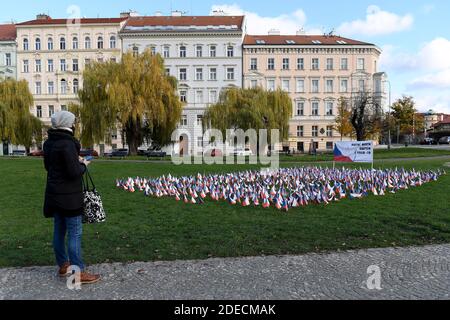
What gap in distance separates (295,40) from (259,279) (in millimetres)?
69124

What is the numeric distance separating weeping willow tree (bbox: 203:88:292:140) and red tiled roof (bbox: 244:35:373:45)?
81.4 feet

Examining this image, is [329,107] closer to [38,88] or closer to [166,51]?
[166,51]

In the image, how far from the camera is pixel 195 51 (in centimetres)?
6669

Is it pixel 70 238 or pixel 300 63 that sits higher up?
pixel 300 63

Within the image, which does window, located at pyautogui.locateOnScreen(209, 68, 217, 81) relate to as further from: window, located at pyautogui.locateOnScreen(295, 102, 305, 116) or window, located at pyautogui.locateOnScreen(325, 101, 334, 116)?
window, located at pyautogui.locateOnScreen(325, 101, 334, 116)

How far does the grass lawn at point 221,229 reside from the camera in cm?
670

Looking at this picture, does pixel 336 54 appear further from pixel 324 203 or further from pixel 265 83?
pixel 324 203

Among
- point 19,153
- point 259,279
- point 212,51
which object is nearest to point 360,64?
point 212,51

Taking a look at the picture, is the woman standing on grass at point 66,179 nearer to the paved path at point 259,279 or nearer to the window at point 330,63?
the paved path at point 259,279

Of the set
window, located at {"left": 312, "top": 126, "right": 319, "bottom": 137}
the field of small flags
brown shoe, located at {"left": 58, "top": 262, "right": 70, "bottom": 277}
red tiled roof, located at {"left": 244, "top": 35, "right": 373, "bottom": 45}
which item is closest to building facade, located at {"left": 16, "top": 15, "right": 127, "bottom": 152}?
red tiled roof, located at {"left": 244, "top": 35, "right": 373, "bottom": 45}

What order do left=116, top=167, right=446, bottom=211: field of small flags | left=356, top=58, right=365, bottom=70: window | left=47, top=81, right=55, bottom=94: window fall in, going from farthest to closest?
left=356, top=58, right=365, bottom=70: window, left=47, top=81, right=55, bottom=94: window, left=116, top=167, right=446, bottom=211: field of small flags

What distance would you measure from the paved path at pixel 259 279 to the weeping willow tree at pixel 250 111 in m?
35.8

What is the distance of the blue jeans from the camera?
533cm
